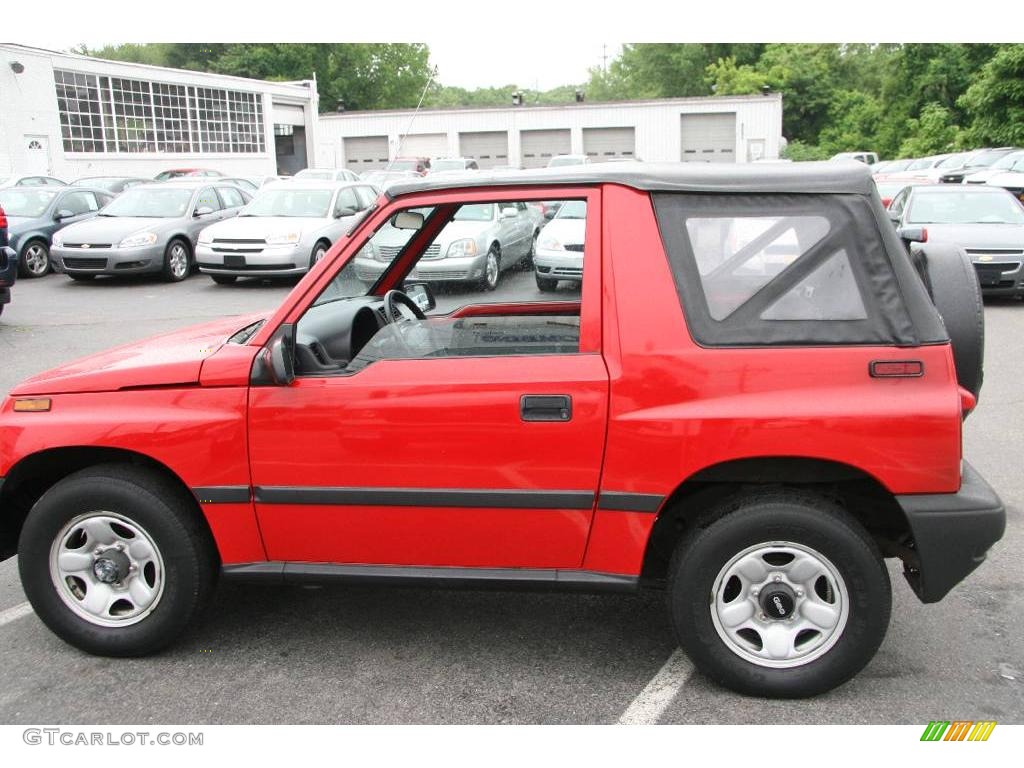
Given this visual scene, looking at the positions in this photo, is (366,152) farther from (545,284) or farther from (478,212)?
(478,212)

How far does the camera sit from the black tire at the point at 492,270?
3580 mm

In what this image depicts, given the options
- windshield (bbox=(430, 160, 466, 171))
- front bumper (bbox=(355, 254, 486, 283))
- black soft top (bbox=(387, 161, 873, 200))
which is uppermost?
windshield (bbox=(430, 160, 466, 171))

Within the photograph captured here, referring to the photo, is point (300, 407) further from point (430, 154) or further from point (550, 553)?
point (430, 154)

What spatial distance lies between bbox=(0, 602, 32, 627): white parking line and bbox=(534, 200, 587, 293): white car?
103 inches

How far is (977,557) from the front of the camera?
3049mm

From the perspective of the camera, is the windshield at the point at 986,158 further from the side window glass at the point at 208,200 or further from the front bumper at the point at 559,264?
the front bumper at the point at 559,264

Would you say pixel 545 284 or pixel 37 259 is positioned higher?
pixel 545 284

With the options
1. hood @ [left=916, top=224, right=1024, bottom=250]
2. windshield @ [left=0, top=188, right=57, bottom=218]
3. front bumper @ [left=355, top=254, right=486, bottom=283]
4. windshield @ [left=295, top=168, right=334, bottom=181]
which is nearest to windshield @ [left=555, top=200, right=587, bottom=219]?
front bumper @ [left=355, top=254, right=486, bottom=283]

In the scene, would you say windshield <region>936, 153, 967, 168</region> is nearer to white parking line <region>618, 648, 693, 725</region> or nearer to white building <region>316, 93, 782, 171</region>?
white building <region>316, 93, 782, 171</region>

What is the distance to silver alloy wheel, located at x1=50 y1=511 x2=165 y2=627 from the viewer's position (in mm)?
3455

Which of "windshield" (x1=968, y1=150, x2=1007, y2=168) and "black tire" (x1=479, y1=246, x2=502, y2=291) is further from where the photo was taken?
"windshield" (x1=968, y1=150, x2=1007, y2=168)

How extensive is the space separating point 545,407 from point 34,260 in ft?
51.2

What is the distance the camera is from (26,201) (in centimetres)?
1672
